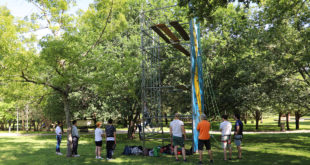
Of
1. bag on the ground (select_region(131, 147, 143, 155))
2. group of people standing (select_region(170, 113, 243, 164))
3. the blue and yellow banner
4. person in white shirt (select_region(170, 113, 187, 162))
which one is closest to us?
group of people standing (select_region(170, 113, 243, 164))

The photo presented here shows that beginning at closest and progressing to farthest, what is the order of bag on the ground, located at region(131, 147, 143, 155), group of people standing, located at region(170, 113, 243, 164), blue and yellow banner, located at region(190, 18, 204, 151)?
group of people standing, located at region(170, 113, 243, 164) < bag on the ground, located at region(131, 147, 143, 155) < blue and yellow banner, located at region(190, 18, 204, 151)

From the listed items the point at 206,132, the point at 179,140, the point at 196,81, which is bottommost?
the point at 179,140

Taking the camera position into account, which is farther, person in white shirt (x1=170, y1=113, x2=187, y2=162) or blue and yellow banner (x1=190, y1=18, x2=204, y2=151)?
blue and yellow banner (x1=190, y1=18, x2=204, y2=151)

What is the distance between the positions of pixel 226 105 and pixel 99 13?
11.4 meters

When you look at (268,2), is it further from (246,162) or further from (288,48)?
(246,162)

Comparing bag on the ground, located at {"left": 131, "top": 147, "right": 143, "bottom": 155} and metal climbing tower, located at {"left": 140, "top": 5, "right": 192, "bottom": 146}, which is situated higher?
metal climbing tower, located at {"left": 140, "top": 5, "right": 192, "bottom": 146}

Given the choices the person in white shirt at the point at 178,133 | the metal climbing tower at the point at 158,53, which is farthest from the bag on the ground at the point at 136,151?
the person in white shirt at the point at 178,133

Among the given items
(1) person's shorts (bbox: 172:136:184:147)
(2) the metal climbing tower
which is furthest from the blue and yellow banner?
(1) person's shorts (bbox: 172:136:184:147)

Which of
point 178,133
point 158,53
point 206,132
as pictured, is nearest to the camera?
point 206,132

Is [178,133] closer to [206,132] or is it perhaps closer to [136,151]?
[206,132]

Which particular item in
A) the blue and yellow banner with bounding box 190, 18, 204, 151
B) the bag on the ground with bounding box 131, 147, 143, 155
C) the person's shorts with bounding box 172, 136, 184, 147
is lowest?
the bag on the ground with bounding box 131, 147, 143, 155

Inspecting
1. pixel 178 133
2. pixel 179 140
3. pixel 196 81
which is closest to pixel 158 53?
pixel 196 81

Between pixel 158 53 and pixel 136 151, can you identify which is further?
pixel 158 53

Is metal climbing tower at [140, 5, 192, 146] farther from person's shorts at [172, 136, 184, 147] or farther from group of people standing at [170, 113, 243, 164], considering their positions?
group of people standing at [170, 113, 243, 164]
